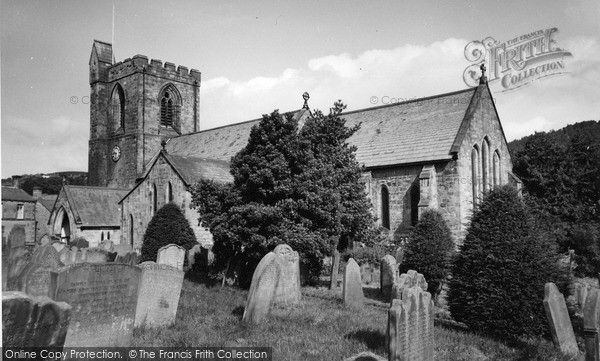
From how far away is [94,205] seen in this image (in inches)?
Answer: 1188

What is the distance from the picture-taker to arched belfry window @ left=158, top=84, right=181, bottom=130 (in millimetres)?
40125

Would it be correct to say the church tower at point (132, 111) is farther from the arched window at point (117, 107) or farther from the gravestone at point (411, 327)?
the gravestone at point (411, 327)

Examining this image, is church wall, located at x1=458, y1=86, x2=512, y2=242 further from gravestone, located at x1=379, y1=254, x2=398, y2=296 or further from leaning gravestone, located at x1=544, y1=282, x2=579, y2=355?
leaning gravestone, located at x1=544, y1=282, x2=579, y2=355

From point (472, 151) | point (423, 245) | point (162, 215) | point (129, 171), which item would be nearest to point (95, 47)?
point (129, 171)

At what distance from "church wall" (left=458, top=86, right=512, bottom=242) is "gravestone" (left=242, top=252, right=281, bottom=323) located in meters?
14.1

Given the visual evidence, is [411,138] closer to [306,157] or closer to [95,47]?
[306,157]

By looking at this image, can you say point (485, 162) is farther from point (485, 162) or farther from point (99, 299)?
point (99, 299)

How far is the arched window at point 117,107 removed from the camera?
1601 inches

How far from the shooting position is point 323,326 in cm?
973

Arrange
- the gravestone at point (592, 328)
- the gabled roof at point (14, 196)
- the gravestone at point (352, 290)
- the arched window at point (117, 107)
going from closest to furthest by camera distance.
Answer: the gravestone at point (592, 328), the gravestone at point (352, 290), the arched window at point (117, 107), the gabled roof at point (14, 196)

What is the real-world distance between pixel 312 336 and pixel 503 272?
4262 millimetres

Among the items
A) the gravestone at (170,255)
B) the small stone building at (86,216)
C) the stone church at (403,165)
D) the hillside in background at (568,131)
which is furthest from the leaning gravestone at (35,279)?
the hillside in background at (568,131)

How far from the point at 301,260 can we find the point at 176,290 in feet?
22.6

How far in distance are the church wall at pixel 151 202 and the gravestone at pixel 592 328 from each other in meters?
17.5
